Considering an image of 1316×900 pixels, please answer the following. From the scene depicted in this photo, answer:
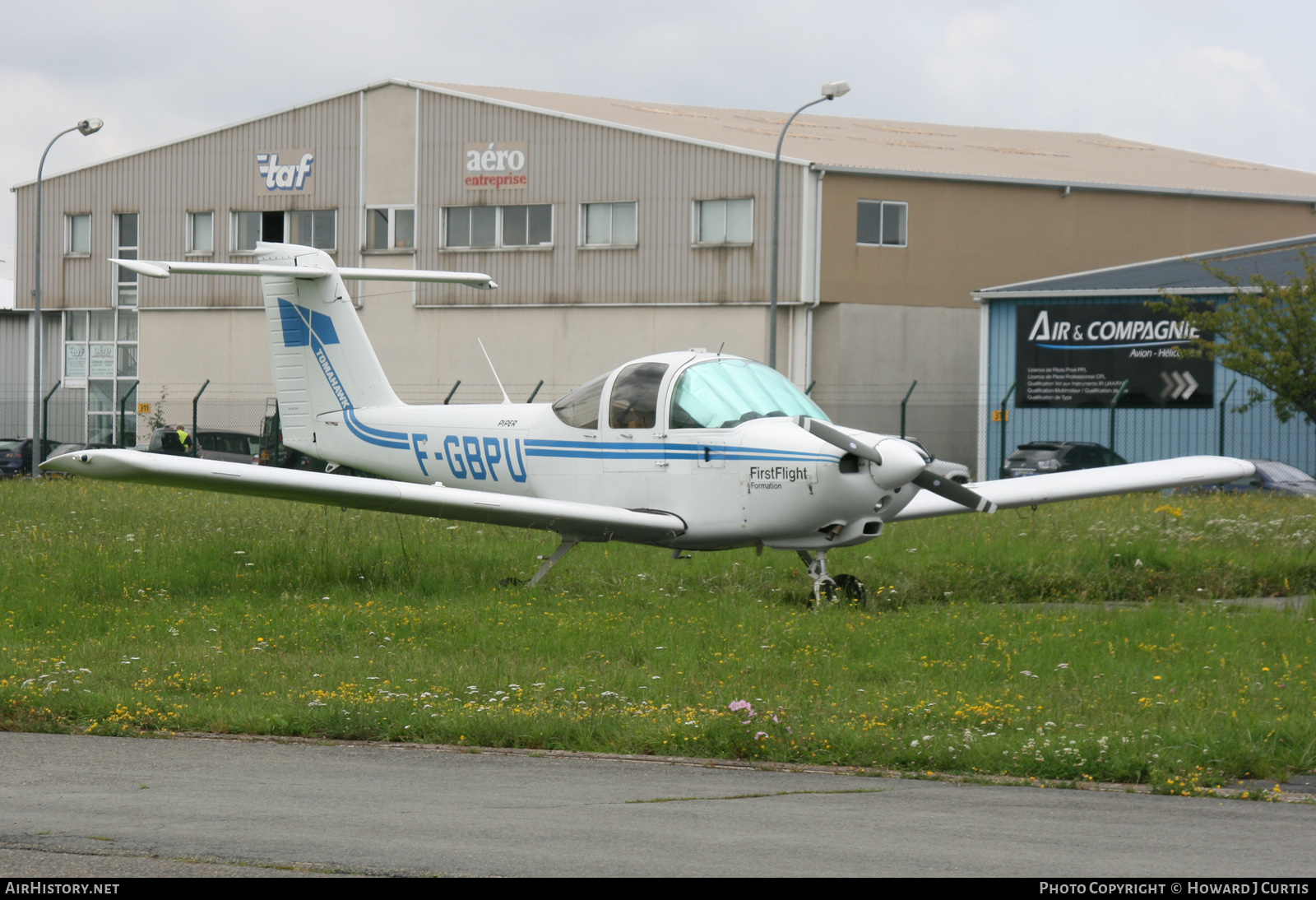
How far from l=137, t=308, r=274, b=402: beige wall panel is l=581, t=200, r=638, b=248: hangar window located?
994 cm

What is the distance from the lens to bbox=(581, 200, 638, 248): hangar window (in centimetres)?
4294

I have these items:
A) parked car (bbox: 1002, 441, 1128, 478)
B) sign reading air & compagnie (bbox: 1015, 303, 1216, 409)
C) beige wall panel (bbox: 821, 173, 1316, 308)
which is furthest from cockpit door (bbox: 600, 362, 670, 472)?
beige wall panel (bbox: 821, 173, 1316, 308)

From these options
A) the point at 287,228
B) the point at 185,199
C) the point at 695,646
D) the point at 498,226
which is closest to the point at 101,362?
the point at 185,199

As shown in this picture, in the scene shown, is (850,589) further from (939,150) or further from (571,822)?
(939,150)

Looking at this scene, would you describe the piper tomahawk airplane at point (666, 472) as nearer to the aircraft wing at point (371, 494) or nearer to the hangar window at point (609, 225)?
the aircraft wing at point (371, 494)

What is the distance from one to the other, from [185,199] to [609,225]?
14.2 m

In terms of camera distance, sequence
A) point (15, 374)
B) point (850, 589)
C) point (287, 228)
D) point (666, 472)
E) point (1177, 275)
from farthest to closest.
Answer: point (15, 374)
point (287, 228)
point (1177, 275)
point (666, 472)
point (850, 589)

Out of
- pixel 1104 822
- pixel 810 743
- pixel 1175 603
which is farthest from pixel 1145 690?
pixel 1175 603

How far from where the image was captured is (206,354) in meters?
47.8

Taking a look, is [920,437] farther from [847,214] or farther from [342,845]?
[342,845]

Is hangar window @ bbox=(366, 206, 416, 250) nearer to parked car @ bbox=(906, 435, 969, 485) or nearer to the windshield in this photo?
the windshield

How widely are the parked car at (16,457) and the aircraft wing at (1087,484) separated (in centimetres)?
2881

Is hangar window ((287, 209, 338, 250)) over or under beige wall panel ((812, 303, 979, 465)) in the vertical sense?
over

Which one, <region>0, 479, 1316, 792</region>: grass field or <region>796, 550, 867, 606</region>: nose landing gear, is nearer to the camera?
<region>0, 479, 1316, 792</region>: grass field
